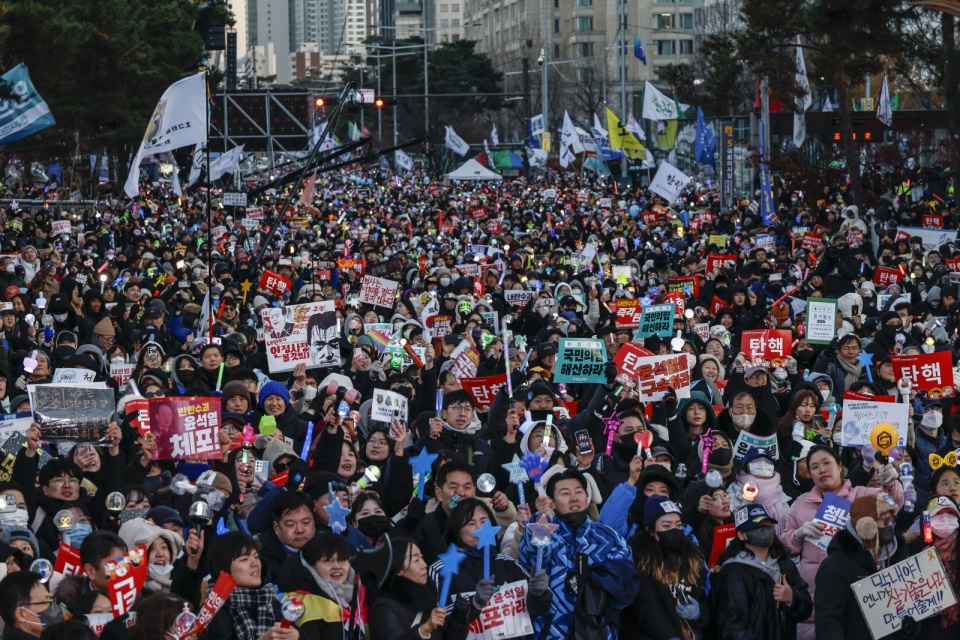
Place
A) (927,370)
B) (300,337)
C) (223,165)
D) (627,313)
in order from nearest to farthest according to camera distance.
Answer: (927,370) → (300,337) → (627,313) → (223,165)

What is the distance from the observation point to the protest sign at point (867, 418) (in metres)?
9.12

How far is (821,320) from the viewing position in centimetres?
1408

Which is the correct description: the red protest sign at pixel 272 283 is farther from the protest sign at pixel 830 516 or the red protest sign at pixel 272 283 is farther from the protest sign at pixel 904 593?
the protest sign at pixel 904 593

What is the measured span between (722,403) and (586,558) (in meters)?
5.24

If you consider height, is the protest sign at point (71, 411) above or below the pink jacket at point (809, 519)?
above

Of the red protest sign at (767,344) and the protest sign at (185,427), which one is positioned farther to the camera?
the red protest sign at (767,344)

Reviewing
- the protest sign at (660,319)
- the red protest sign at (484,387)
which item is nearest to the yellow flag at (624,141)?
the protest sign at (660,319)

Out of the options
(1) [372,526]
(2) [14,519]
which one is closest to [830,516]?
(1) [372,526]

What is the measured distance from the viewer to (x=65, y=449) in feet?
31.3

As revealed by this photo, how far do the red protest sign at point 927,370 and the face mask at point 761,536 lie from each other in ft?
16.7

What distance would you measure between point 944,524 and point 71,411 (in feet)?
16.5

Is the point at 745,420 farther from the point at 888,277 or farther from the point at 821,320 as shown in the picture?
the point at 888,277

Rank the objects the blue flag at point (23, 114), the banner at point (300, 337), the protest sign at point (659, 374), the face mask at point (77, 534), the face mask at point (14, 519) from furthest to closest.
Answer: the blue flag at point (23, 114), the banner at point (300, 337), the protest sign at point (659, 374), the face mask at point (77, 534), the face mask at point (14, 519)

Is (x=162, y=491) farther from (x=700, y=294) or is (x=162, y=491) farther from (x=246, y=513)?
(x=700, y=294)
